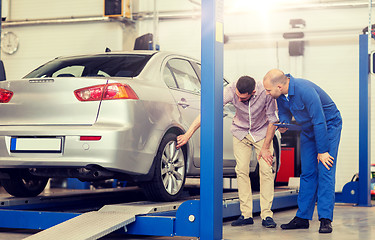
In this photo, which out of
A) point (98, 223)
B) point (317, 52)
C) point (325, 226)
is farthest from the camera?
point (317, 52)

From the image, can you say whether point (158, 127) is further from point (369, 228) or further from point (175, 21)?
point (175, 21)

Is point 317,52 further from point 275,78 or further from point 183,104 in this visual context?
point 275,78

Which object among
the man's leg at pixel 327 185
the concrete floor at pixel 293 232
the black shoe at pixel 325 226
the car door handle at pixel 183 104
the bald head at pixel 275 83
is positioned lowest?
the concrete floor at pixel 293 232

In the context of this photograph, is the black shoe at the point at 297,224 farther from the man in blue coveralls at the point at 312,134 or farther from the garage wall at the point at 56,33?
the garage wall at the point at 56,33

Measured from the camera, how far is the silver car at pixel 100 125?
489 cm

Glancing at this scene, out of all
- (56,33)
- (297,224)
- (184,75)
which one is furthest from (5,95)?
A: (56,33)

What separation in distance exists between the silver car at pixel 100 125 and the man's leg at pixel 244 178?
55 centimetres

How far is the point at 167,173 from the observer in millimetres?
5594

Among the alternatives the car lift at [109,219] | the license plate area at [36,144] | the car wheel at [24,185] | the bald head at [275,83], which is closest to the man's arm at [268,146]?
the bald head at [275,83]

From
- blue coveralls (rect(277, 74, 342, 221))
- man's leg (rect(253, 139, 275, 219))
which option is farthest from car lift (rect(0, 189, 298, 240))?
blue coveralls (rect(277, 74, 342, 221))

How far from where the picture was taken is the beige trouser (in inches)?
222

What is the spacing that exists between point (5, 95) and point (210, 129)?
6.79 ft

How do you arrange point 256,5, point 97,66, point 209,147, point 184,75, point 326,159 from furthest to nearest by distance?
point 256,5 → point 184,75 → point 97,66 → point 326,159 → point 209,147

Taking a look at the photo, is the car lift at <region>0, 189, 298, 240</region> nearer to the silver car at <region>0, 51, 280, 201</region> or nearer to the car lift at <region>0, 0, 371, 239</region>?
the car lift at <region>0, 0, 371, 239</region>
